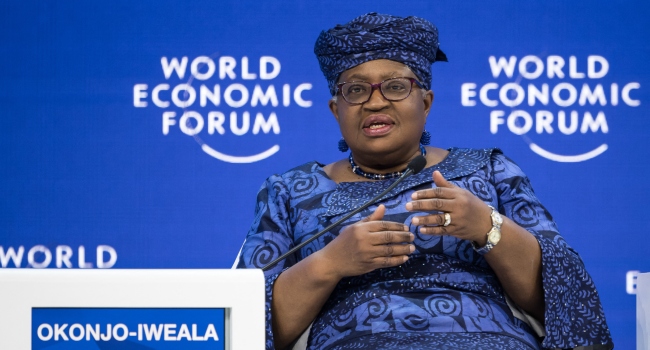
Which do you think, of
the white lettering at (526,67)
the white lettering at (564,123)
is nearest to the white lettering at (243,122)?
the white lettering at (526,67)

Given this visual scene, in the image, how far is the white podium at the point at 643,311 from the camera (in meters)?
2.05

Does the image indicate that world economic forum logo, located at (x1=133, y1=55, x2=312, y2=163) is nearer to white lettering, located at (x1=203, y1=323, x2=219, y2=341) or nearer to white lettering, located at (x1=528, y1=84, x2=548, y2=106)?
white lettering, located at (x1=528, y1=84, x2=548, y2=106)

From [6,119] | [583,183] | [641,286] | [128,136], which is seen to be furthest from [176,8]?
[641,286]

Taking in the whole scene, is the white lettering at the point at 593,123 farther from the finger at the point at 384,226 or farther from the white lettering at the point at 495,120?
the finger at the point at 384,226

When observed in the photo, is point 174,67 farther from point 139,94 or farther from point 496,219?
point 496,219

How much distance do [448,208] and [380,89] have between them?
452mm

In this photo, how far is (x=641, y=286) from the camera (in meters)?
2.11

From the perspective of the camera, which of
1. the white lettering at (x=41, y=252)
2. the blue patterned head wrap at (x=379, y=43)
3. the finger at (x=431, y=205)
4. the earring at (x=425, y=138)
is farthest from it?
the white lettering at (x=41, y=252)

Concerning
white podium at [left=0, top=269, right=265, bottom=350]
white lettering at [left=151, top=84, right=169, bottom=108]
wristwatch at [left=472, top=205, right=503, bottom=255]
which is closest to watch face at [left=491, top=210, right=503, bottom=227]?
wristwatch at [left=472, top=205, right=503, bottom=255]

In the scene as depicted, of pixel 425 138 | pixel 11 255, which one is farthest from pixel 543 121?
pixel 11 255

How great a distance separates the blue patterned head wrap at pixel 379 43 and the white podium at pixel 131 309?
845 millimetres

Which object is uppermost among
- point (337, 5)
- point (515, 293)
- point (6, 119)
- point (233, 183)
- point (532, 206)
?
point (337, 5)

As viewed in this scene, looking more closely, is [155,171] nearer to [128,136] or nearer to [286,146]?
[128,136]

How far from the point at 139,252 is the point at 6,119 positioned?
2.01ft
